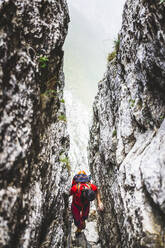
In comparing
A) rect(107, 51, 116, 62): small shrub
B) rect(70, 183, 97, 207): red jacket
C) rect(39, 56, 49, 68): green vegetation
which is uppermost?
rect(107, 51, 116, 62): small shrub

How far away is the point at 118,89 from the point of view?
20.6 feet

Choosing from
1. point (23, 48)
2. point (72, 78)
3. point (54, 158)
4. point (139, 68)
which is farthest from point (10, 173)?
point (72, 78)

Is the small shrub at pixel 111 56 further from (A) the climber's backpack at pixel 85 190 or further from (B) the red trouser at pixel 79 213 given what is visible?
(B) the red trouser at pixel 79 213

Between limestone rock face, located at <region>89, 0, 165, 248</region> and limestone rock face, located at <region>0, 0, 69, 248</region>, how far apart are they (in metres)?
2.09

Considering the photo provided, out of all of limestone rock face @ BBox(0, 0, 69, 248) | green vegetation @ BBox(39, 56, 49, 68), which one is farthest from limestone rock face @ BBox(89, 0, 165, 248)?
green vegetation @ BBox(39, 56, 49, 68)

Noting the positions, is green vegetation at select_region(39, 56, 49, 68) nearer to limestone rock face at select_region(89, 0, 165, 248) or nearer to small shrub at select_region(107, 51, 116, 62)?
limestone rock face at select_region(89, 0, 165, 248)

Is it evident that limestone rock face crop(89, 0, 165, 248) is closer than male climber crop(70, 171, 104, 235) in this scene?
Yes

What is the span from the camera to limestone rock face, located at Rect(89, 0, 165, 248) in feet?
10.8

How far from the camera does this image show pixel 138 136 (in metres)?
4.82

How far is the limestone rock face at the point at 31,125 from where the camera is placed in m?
2.86

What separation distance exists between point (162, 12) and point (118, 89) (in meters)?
2.82

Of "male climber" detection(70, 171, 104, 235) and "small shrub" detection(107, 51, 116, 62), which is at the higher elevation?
"small shrub" detection(107, 51, 116, 62)

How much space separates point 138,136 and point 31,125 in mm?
3235

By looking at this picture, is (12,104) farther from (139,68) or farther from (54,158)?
(139,68)
